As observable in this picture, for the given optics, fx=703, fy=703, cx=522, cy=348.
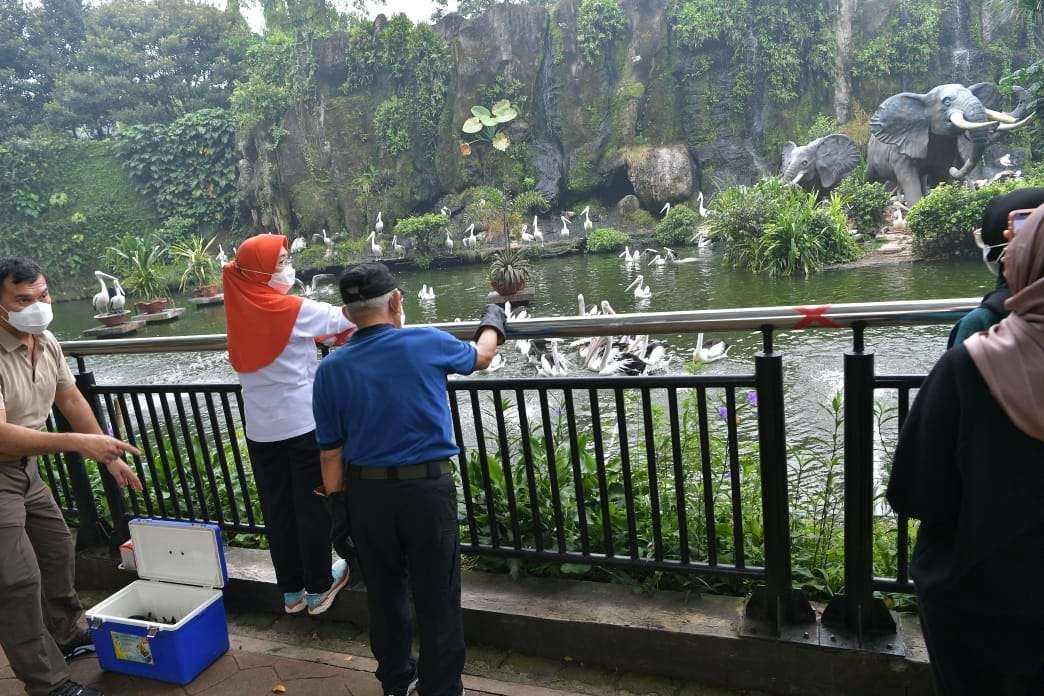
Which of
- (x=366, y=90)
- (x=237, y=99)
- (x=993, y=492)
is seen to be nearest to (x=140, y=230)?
(x=237, y=99)

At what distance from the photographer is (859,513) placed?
69.0 inches

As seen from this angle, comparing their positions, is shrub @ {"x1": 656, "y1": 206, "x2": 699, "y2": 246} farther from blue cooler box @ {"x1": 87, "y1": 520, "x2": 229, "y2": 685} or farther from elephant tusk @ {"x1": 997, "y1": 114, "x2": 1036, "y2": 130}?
blue cooler box @ {"x1": 87, "y1": 520, "x2": 229, "y2": 685}

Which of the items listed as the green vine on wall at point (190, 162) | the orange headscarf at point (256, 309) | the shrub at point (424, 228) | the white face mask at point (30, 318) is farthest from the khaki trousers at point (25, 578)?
the green vine on wall at point (190, 162)

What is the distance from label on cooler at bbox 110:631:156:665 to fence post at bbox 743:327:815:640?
6.00 ft

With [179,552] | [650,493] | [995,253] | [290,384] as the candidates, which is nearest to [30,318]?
[290,384]

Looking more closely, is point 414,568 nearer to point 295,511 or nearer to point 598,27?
point 295,511

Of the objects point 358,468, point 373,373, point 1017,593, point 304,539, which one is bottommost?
point 304,539

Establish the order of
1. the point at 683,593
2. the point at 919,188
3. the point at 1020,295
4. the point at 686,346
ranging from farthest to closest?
the point at 919,188 → the point at 686,346 → the point at 683,593 → the point at 1020,295

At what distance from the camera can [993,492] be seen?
1107 mm

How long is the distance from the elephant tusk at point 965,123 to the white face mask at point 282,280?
696 inches

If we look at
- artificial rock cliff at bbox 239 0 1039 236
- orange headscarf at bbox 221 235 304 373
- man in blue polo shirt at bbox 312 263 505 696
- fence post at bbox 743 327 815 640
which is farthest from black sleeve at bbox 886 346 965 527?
artificial rock cliff at bbox 239 0 1039 236

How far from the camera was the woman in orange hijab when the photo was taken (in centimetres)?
208

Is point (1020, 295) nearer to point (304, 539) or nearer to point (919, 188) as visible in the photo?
point (304, 539)

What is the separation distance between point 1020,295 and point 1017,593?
482 millimetres
